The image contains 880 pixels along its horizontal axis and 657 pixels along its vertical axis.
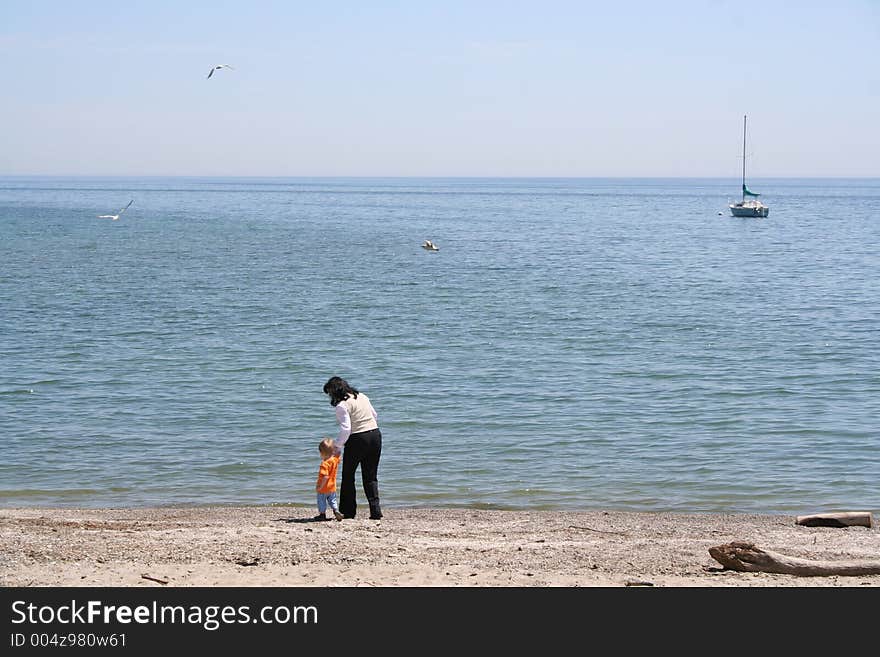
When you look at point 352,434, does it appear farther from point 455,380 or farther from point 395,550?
point 455,380

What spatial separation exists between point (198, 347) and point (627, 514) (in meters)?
15.6

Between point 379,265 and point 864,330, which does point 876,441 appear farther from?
point 379,265

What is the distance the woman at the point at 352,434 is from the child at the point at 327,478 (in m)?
0.11

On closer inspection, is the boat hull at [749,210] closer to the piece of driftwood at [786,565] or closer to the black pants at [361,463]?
the black pants at [361,463]

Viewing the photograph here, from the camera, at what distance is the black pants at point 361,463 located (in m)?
11.0

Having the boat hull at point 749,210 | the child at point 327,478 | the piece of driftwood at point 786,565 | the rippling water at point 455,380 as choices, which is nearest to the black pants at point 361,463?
the child at point 327,478

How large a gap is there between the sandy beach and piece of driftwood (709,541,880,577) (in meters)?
0.07

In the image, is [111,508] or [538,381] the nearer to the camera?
[111,508]

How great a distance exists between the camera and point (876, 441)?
56.5ft

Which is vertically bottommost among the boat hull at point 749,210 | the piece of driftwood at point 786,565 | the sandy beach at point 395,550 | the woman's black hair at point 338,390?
the sandy beach at point 395,550

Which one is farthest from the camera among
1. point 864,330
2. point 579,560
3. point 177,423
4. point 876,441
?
point 864,330

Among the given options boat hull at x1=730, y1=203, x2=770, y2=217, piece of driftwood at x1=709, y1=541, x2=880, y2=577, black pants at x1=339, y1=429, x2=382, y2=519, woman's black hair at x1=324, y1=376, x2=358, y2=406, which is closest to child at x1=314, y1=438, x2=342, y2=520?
black pants at x1=339, y1=429, x2=382, y2=519

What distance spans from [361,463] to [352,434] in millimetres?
402
